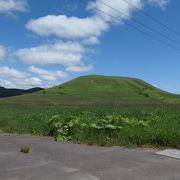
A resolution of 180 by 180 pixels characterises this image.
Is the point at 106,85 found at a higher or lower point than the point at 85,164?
higher

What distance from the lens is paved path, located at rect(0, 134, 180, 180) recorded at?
29.0ft

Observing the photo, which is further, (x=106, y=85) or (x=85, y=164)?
(x=106, y=85)

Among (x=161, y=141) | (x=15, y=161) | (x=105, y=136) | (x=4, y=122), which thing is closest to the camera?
(x=15, y=161)

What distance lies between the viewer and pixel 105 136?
1434cm

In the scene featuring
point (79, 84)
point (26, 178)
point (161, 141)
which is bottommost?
point (26, 178)

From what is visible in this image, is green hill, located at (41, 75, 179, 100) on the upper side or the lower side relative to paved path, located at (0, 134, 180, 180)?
upper

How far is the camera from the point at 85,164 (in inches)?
396

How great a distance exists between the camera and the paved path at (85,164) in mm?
8836

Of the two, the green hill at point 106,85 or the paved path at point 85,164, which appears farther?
A: the green hill at point 106,85

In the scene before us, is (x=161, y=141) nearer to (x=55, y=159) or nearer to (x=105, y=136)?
(x=105, y=136)

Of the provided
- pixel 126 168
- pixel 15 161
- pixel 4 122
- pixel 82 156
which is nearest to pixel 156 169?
pixel 126 168

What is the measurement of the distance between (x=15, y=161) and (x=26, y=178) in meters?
2.07

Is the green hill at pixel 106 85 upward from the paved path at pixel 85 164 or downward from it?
upward

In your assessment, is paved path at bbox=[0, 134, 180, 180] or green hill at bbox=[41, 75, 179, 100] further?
green hill at bbox=[41, 75, 179, 100]
